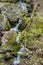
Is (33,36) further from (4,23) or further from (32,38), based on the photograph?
(4,23)

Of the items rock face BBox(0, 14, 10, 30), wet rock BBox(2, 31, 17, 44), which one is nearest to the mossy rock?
wet rock BBox(2, 31, 17, 44)

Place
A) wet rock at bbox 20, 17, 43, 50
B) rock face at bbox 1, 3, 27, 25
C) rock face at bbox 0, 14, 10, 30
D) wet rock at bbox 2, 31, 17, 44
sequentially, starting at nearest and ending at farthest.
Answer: wet rock at bbox 20, 17, 43, 50 → wet rock at bbox 2, 31, 17, 44 → rock face at bbox 0, 14, 10, 30 → rock face at bbox 1, 3, 27, 25

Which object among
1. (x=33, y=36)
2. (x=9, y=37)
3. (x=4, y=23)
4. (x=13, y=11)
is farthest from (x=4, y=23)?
(x=33, y=36)

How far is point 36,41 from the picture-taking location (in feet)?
23.6

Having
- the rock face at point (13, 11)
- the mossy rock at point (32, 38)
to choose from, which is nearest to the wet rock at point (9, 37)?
the mossy rock at point (32, 38)

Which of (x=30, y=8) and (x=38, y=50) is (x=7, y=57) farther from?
(x=30, y=8)

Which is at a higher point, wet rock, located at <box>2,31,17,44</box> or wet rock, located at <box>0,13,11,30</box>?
wet rock, located at <box>0,13,11,30</box>

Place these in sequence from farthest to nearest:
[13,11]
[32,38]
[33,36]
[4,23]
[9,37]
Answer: [13,11]
[4,23]
[9,37]
[33,36]
[32,38]

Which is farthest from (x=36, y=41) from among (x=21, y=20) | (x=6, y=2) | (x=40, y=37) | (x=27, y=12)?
(x=6, y=2)

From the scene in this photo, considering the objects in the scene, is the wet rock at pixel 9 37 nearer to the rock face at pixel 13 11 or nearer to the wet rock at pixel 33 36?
the wet rock at pixel 33 36

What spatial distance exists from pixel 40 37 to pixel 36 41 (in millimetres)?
356

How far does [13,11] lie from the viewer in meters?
9.61

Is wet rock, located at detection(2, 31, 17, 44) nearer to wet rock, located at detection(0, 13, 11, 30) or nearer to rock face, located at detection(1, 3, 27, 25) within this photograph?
wet rock, located at detection(0, 13, 11, 30)

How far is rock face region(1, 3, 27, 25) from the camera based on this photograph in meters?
9.14
